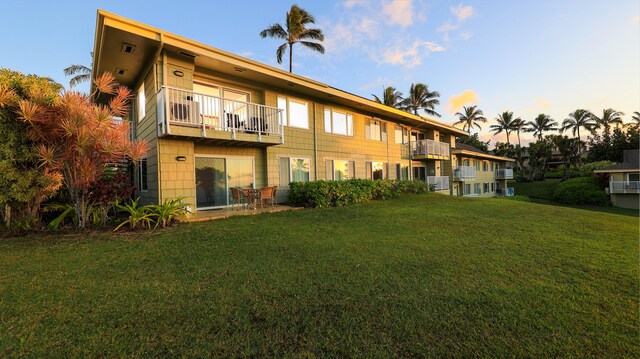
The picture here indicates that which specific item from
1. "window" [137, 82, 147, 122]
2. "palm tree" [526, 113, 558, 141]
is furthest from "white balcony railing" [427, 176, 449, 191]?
"palm tree" [526, 113, 558, 141]

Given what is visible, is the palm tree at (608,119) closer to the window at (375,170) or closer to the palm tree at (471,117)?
the palm tree at (471,117)

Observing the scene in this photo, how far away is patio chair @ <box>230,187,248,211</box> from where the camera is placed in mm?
9344

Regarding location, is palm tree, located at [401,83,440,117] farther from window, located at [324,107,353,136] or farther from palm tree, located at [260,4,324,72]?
window, located at [324,107,353,136]

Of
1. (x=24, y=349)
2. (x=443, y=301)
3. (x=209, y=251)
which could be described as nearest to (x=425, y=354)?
(x=443, y=301)

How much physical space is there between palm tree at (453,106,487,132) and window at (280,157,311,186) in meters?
46.2

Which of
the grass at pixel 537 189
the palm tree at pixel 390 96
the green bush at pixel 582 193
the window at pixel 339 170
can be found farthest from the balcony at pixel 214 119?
the grass at pixel 537 189

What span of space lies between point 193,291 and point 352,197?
8.93m

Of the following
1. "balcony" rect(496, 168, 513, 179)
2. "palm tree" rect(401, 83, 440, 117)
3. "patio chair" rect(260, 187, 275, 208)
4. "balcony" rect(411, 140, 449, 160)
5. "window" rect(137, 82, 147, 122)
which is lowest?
"patio chair" rect(260, 187, 275, 208)

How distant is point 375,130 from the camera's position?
16891 millimetres

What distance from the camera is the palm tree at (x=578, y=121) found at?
1823 inches

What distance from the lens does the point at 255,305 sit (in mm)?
2803

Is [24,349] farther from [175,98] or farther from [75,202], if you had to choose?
[175,98]

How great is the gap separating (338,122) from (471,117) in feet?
143

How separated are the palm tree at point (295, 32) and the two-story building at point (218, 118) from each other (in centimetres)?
868
